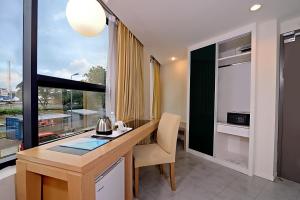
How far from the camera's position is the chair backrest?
6.12 ft

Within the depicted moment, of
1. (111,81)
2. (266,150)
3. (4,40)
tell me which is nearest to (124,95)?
(111,81)

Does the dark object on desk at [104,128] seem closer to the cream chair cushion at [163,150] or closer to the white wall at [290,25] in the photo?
the cream chair cushion at [163,150]

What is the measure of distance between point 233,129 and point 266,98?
2.22 ft

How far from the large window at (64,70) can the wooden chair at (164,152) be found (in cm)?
87

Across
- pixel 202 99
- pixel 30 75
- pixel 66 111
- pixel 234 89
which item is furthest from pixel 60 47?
pixel 234 89

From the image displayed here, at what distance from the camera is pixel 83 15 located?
105cm

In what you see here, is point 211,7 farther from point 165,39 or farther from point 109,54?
point 109,54

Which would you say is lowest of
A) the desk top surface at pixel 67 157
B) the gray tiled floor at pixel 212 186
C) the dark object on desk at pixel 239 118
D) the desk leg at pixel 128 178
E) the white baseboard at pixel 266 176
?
the gray tiled floor at pixel 212 186

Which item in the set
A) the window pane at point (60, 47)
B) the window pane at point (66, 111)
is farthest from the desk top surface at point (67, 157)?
the window pane at point (60, 47)

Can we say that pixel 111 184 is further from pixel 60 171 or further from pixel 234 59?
pixel 234 59

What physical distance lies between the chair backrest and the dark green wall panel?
1.10 m

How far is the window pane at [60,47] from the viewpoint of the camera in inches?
55.9

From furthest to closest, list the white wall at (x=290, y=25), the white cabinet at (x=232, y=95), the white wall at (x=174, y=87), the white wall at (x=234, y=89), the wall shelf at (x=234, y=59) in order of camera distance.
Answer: the white wall at (x=174, y=87)
the white wall at (x=234, y=89)
the wall shelf at (x=234, y=59)
the white cabinet at (x=232, y=95)
the white wall at (x=290, y=25)

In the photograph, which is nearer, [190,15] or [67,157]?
[67,157]
